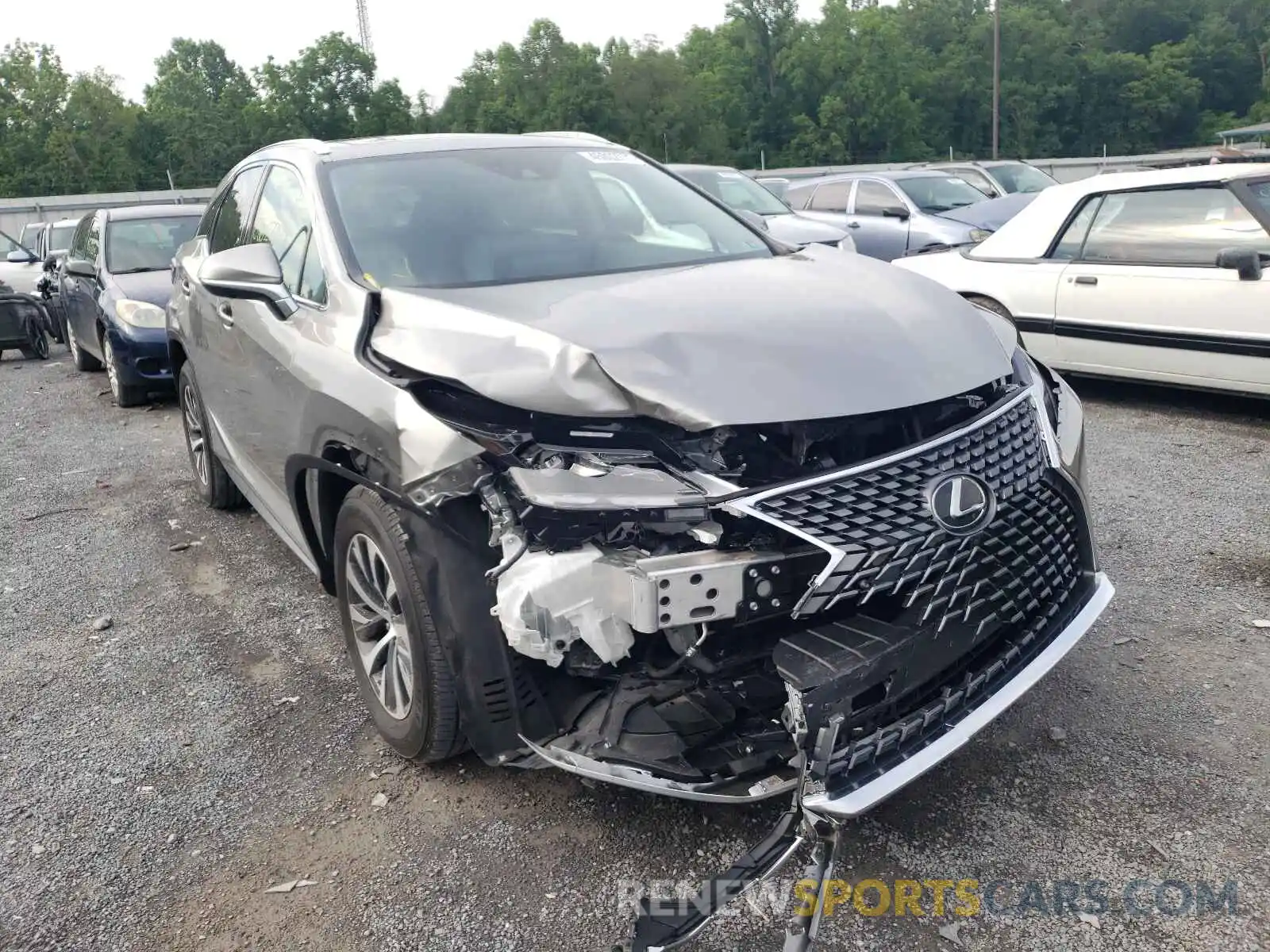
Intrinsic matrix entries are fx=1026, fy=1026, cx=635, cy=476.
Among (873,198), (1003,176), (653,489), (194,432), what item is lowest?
(194,432)

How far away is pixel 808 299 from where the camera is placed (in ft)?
9.56

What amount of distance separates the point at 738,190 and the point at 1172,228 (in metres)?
6.83

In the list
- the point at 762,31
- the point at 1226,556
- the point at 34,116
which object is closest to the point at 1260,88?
the point at 762,31

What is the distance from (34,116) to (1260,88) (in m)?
80.9

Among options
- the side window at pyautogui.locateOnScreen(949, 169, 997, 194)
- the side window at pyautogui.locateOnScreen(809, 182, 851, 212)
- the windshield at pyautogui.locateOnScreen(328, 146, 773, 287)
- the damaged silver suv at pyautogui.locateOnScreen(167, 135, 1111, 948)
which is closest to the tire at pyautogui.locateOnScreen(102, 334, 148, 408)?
the windshield at pyautogui.locateOnScreen(328, 146, 773, 287)

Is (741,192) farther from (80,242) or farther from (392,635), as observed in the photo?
(392,635)

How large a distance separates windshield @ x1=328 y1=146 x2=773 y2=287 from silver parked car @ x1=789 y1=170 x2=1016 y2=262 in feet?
28.4

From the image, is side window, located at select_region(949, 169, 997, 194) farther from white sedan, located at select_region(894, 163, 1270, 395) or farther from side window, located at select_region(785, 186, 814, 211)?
white sedan, located at select_region(894, 163, 1270, 395)

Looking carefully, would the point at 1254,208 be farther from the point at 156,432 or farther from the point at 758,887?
the point at 156,432

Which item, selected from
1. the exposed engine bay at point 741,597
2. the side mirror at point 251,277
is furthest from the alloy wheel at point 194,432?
the exposed engine bay at point 741,597

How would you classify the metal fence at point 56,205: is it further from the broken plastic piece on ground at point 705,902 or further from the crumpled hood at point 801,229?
the broken plastic piece on ground at point 705,902

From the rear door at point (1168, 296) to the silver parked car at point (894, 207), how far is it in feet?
17.5

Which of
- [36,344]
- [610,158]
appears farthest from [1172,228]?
[36,344]

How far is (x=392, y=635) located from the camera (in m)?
2.96
